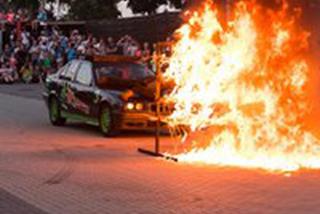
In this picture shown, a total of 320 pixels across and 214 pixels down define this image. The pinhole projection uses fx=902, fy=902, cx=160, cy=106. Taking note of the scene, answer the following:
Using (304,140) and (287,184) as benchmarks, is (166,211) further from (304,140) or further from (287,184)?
(304,140)

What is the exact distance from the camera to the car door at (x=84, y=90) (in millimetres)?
17078

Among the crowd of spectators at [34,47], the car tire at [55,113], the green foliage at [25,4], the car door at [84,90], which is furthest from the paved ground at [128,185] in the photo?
the green foliage at [25,4]

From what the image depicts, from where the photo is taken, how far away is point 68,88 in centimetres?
1819

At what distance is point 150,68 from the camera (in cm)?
1880

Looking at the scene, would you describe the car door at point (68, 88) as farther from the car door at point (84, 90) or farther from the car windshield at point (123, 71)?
the car windshield at point (123, 71)

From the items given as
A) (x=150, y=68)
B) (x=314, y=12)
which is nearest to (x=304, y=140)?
(x=314, y=12)

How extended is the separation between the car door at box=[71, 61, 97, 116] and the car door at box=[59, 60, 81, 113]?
0.45 feet

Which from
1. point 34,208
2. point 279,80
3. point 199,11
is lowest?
point 34,208

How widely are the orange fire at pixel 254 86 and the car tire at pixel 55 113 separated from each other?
6.13 metres

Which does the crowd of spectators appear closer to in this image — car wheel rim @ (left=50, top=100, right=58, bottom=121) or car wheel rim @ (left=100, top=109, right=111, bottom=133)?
car wheel rim @ (left=50, top=100, right=58, bottom=121)

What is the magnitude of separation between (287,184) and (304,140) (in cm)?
221

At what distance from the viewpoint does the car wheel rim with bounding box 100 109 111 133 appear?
1636 centimetres

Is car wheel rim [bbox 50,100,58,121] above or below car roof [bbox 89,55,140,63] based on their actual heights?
below

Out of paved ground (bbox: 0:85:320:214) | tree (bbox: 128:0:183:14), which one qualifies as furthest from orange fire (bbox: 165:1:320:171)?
tree (bbox: 128:0:183:14)
